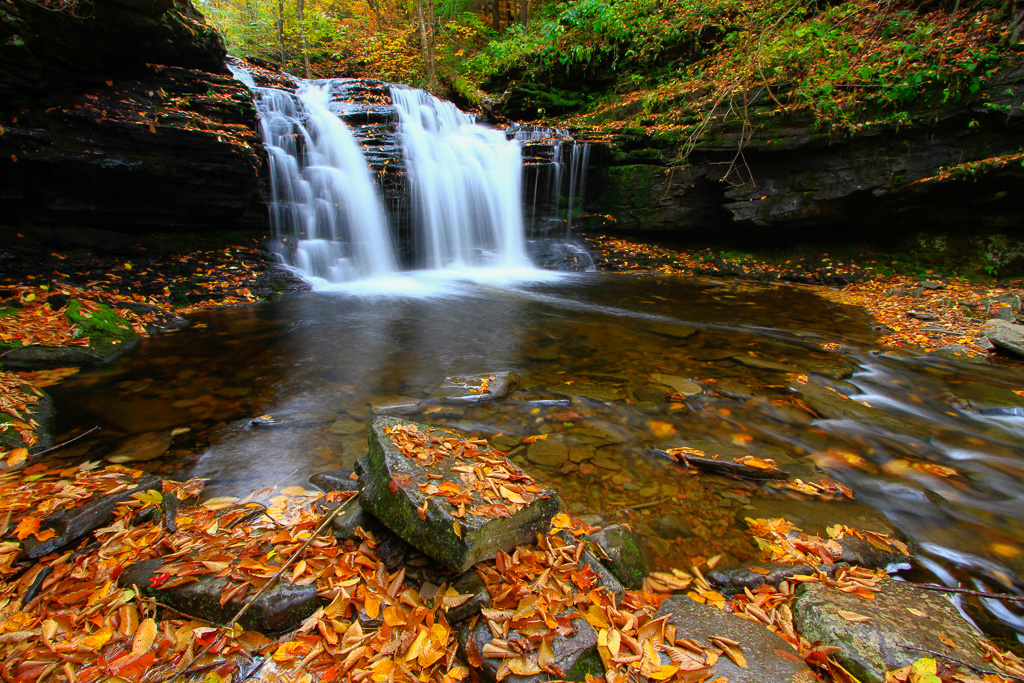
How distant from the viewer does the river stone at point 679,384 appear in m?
4.53

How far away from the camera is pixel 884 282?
9672 millimetres

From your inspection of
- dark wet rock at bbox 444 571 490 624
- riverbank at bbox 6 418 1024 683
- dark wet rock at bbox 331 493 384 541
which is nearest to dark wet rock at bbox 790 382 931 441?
riverbank at bbox 6 418 1024 683

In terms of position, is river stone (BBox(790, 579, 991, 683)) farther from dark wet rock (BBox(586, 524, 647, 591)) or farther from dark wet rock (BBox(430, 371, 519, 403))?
dark wet rock (BBox(430, 371, 519, 403))

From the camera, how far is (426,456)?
7.85 ft

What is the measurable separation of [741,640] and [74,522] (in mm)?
3209

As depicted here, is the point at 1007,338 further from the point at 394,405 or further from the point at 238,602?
the point at 238,602

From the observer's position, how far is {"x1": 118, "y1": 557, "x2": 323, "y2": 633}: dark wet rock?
1795mm

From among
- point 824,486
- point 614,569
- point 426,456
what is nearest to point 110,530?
→ point 426,456

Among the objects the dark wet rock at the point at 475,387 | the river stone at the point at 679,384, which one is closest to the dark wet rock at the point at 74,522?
the dark wet rock at the point at 475,387

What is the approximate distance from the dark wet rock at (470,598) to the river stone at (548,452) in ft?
4.59

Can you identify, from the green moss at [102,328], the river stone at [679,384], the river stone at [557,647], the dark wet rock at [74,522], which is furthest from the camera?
the green moss at [102,328]

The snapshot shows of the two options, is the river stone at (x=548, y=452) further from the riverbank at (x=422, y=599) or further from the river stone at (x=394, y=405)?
the river stone at (x=394, y=405)

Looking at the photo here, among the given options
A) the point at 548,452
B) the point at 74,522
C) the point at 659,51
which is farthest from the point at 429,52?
the point at 74,522

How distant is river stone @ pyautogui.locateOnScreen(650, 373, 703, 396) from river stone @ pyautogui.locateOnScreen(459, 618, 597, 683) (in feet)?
10.4
